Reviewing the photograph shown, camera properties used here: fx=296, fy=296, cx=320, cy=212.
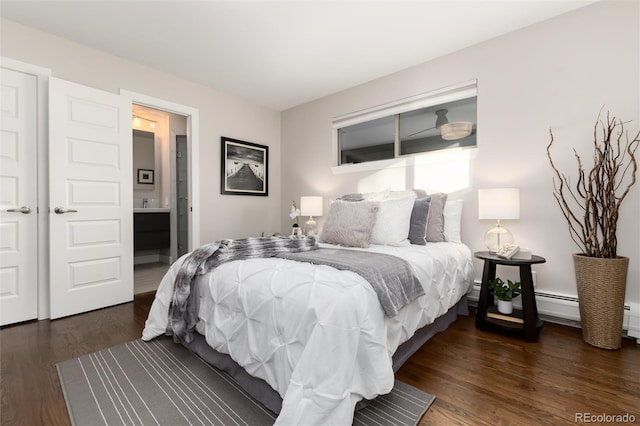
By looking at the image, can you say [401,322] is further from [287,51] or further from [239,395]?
[287,51]

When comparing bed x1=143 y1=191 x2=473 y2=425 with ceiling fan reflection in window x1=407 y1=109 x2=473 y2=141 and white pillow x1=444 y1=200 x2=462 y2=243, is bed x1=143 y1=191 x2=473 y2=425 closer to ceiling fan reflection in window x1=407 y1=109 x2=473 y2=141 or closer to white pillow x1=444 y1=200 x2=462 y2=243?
white pillow x1=444 y1=200 x2=462 y2=243

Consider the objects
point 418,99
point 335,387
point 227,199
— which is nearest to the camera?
point 335,387

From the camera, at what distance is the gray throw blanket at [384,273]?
142cm

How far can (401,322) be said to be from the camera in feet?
5.12

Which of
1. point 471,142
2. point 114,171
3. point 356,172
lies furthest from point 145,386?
point 471,142


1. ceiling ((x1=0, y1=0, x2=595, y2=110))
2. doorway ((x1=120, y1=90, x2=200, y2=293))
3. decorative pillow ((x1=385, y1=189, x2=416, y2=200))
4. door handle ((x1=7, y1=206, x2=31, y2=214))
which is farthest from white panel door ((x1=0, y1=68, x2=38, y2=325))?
decorative pillow ((x1=385, y1=189, x2=416, y2=200))

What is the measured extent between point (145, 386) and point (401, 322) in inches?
54.9

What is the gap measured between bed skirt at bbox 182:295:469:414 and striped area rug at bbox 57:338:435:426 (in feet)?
0.11

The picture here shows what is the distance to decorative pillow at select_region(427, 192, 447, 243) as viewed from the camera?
2625mm

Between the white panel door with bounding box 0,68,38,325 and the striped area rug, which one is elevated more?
the white panel door with bounding box 0,68,38,325

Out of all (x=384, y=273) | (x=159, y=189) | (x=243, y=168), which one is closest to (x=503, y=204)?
(x=384, y=273)

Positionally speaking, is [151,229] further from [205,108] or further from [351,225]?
[351,225]

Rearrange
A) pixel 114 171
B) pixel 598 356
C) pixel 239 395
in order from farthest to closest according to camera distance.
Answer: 1. pixel 114 171
2. pixel 598 356
3. pixel 239 395

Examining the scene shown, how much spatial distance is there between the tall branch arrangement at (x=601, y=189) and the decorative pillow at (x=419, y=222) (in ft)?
3.28
